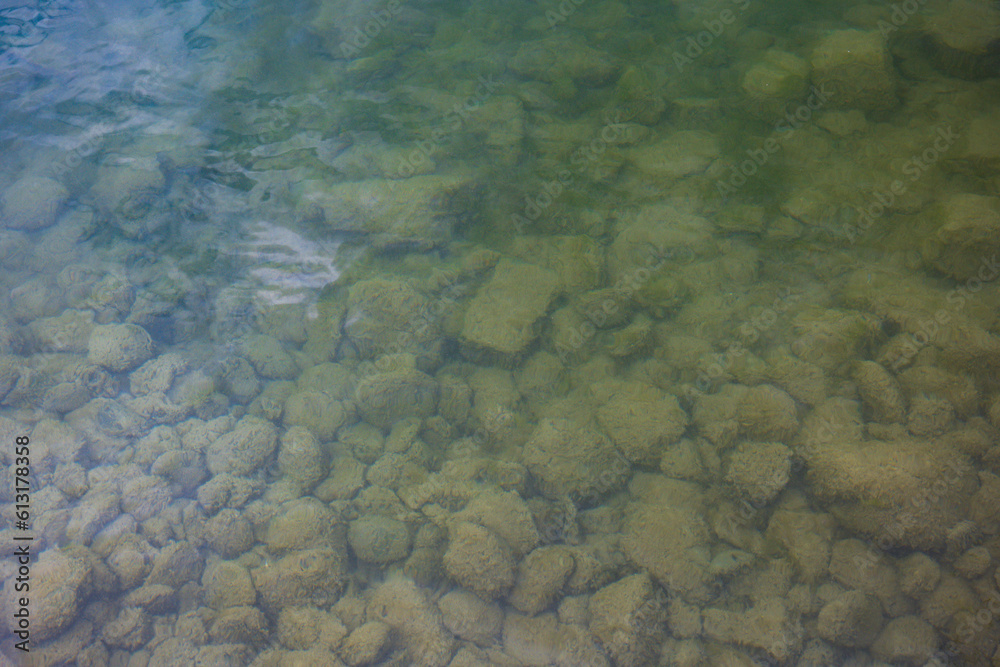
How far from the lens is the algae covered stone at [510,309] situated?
377 cm

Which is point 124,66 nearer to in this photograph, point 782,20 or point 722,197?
point 722,197

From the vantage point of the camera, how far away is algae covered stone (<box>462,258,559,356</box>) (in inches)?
149

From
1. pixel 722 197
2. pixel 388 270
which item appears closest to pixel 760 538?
pixel 722 197

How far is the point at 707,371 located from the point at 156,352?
394 centimetres

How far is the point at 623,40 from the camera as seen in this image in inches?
223
